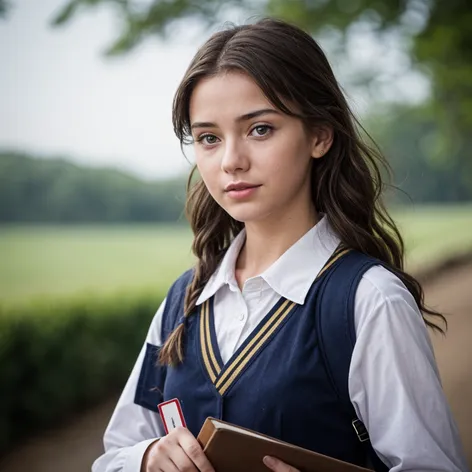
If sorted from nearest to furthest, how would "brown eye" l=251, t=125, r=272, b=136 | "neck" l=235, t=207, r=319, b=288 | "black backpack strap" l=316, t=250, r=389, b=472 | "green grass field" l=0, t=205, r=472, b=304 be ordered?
"black backpack strap" l=316, t=250, r=389, b=472 < "brown eye" l=251, t=125, r=272, b=136 < "neck" l=235, t=207, r=319, b=288 < "green grass field" l=0, t=205, r=472, b=304

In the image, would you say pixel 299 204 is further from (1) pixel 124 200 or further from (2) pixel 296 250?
(1) pixel 124 200

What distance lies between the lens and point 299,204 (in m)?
1.73

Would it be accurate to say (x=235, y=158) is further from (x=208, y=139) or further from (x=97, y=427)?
(x=97, y=427)

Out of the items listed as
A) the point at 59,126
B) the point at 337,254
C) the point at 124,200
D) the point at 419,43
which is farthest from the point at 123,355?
the point at 337,254

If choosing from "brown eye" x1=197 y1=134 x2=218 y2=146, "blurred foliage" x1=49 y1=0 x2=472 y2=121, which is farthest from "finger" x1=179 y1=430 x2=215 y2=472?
"blurred foliage" x1=49 y1=0 x2=472 y2=121

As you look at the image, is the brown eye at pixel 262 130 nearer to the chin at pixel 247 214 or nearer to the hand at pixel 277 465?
the chin at pixel 247 214

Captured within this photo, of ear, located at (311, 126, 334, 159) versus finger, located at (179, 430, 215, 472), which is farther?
ear, located at (311, 126, 334, 159)

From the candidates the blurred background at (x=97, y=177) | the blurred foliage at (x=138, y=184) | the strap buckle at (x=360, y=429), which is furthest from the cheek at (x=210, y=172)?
the blurred background at (x=97, y=177)

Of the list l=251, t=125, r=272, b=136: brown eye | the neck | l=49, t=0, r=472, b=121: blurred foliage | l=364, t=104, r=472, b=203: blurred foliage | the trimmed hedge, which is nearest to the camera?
l=251, t=125, r=272, b=136: brown eye

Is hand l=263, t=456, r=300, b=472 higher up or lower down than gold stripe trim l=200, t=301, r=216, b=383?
lower down

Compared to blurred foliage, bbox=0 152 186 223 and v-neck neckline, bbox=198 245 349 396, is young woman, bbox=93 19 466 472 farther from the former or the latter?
blurred foliage, bbox=0 152 186 223

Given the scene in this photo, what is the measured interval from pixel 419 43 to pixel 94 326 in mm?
3176

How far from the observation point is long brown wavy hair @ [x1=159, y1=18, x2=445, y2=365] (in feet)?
5.20

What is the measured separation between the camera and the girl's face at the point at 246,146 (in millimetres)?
1592
